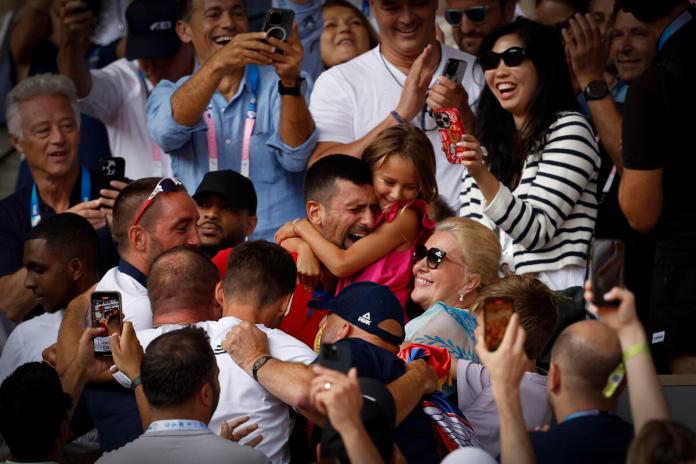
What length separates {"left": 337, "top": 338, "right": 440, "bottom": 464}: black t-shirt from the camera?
165 inches

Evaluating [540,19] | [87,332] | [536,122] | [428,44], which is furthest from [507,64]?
[87,332]

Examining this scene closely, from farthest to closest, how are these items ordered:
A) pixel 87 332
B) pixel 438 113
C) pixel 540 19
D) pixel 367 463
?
1. pixel 540 19
2. pixel 438 113
3. pixel 87 332
4. pixel 367 463

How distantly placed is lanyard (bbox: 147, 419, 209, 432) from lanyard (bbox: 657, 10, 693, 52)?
252 centimetres

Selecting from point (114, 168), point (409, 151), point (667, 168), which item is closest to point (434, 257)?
point (409, 151)

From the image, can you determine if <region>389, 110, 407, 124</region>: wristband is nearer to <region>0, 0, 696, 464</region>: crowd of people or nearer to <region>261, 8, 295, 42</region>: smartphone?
<region>0, 0, 696, 464</region>: crowd of people

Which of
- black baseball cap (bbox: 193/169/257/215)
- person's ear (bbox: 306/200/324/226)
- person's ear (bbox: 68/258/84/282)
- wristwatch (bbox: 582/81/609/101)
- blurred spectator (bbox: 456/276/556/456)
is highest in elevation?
wristwatch (bbox: 582/81/609/101)

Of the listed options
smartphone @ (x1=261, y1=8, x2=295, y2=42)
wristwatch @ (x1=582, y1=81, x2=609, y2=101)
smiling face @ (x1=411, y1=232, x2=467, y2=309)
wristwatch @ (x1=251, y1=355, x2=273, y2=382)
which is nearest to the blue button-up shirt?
smartphone @ (x1=261, y1=8, x2=295, y2=42)

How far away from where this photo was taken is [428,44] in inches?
258

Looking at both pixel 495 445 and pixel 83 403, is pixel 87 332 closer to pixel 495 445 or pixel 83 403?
pixel 83 403

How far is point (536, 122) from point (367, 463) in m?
2.70

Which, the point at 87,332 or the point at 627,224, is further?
the point at 627,224

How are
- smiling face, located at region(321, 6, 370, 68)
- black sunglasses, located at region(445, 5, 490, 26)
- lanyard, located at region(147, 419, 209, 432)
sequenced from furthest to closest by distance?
smiling face, located at region(321, 6, 370, 68), black sunglasses, located at region(445, 5, 490, 26), lanyard, located at region(147, 419, 209, 432)

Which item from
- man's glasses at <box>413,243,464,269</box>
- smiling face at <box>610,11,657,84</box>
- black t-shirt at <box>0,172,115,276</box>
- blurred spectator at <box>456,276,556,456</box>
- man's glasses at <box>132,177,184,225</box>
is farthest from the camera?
smiling face at <box>610,11,657,84</box>

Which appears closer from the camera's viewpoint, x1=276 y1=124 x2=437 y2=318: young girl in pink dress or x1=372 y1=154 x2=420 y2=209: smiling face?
x1=276 y1=124 x2=437 y2=318: young girl in pink dress
